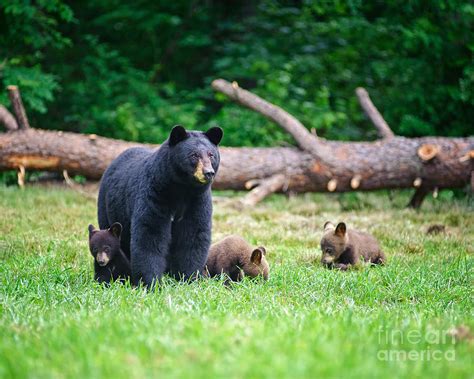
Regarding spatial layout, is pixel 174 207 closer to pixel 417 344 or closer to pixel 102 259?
pixel 102 259

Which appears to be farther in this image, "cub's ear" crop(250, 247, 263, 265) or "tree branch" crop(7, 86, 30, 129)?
"tree branch" crop(7, 86, 30, 129)

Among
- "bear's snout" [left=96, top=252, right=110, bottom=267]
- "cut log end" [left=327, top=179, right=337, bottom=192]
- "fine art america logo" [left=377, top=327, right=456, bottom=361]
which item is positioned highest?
"fine art america logo" [left=377, top=327, right=456, bottom=361]

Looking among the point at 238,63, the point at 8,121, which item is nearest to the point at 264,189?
the point at 8,121

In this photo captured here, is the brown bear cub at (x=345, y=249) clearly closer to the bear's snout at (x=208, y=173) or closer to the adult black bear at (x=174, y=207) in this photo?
the adult black bear at (x=174, y=207)

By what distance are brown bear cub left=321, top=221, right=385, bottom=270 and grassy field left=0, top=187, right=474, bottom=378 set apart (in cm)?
19

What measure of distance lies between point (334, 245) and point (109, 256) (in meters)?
2.41

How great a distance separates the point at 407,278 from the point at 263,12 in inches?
516

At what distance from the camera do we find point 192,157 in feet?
17.3

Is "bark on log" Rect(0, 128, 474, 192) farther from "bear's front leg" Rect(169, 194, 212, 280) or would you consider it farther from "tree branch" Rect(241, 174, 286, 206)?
"bear's front leg" Rect(169, 194, 212, 280)

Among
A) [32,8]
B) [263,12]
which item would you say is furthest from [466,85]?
[32,8]

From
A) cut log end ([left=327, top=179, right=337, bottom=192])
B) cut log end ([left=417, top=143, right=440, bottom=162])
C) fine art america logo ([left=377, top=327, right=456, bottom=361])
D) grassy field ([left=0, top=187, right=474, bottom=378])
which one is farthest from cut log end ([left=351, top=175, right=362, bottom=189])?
fine art america logo ([left=377, top=327, right=456, bottom=361])

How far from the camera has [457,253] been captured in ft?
24.0

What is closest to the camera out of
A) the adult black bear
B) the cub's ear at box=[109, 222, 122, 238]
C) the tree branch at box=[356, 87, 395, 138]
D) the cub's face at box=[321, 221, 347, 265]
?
the adult black bear

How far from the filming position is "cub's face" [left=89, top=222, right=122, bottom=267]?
224 inches
